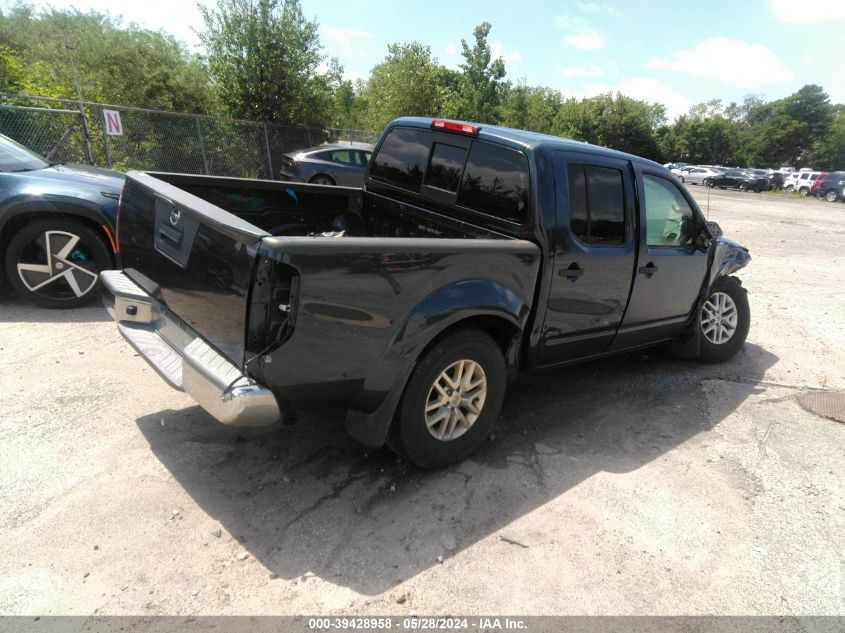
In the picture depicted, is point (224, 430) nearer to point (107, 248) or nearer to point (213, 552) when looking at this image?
point (213, 552)

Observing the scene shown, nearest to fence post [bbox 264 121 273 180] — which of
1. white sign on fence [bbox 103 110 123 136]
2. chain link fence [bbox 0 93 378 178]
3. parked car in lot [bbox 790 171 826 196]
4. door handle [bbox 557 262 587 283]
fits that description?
chain link fence [bbox 0 93 378 178]

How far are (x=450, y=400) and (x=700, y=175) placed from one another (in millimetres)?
47728

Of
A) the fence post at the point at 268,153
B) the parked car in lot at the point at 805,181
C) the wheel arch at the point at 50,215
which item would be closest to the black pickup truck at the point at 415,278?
the wheel arch at the point at 50,215

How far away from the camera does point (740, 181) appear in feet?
138

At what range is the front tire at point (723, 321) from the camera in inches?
205

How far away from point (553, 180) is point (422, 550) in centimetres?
231

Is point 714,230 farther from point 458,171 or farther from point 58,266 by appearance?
point 58,266

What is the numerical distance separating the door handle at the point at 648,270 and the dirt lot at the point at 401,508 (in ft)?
3.58

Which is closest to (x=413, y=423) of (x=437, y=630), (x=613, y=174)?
(x=437, y=630)

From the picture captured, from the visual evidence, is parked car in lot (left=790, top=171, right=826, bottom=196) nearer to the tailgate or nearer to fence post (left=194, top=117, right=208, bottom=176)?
fence post (left=194, top=117, right=208, bottom=176)

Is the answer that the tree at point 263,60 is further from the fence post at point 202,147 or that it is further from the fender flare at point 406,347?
the fender flare at point 406,347

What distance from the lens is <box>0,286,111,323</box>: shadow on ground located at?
5027 millimetres

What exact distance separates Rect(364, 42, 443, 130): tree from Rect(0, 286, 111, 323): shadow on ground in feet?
60.6

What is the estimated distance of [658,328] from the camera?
4641 millimetres
